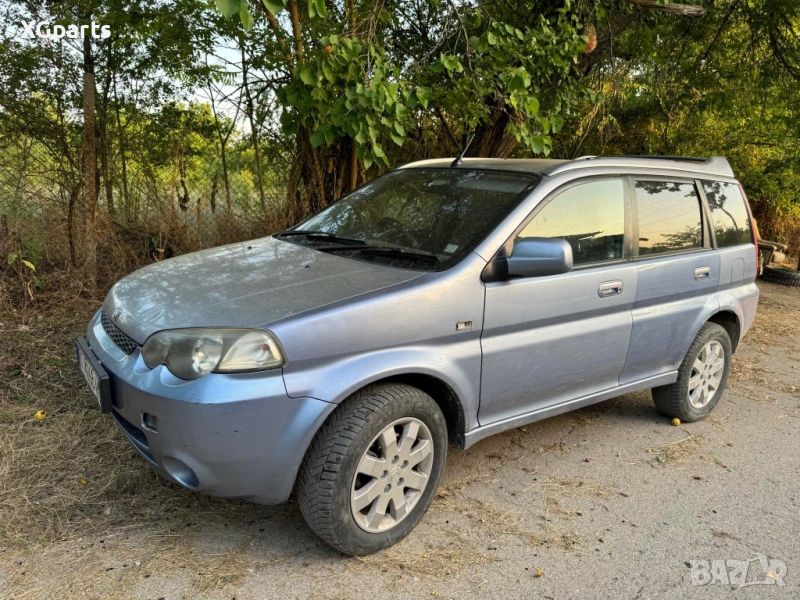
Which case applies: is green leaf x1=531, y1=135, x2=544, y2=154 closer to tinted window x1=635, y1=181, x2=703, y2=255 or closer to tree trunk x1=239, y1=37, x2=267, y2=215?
tinted window x1=635, y1=181, x2=703, y2=255

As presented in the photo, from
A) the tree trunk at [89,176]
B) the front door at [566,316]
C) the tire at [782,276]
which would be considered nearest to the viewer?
the front door at [566,316]

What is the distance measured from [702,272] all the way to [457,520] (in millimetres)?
2321

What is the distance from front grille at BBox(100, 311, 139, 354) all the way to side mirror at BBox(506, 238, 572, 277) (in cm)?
174

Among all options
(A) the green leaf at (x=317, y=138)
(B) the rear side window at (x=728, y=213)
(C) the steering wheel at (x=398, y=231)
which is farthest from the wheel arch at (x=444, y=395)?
(B) the rear side window at (x=728, y=213)

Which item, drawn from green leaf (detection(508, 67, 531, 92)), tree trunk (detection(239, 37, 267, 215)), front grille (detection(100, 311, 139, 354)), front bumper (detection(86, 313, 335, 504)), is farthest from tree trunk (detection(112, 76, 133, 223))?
front bumper (detection(86, 313, 335, 504))

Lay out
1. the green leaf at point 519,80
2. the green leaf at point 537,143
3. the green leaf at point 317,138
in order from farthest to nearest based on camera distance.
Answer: the green leaf at point 537,143
the green leaf at point 519,80
the green leaf at point 317,138

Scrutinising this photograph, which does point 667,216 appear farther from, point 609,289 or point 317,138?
point 317,138

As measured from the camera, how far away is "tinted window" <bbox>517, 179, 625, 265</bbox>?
3.31m

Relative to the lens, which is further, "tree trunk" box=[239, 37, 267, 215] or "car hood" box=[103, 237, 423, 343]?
"tree trunk" box=[239, 37, 267, 215]

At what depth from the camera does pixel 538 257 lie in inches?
116

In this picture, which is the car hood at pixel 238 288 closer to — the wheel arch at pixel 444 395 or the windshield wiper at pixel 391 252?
the windshield wiper at pixel 391 252

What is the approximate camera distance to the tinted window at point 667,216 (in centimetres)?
380

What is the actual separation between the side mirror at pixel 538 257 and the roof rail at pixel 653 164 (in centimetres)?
63

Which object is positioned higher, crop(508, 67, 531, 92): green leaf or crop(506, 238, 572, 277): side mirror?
crop(508, 67, 531, 92): green leaf
